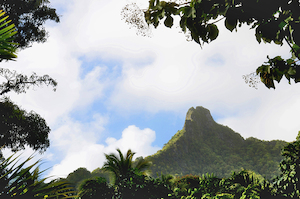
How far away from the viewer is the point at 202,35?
177cm

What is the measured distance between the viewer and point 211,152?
81.6 m

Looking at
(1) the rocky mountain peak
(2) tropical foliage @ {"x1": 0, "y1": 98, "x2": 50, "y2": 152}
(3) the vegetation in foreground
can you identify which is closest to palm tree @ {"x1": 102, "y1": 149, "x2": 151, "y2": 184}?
(3) the vegetation in foreground

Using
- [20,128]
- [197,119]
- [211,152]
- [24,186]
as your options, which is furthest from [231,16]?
[197,119]

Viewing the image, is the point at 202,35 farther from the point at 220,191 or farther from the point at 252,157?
the point at 252,157

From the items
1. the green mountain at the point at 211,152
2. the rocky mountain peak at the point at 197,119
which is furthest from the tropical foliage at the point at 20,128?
the rocky mountain peak at the point at 197,119

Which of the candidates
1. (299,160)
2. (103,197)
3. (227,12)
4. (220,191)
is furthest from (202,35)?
(103,197)

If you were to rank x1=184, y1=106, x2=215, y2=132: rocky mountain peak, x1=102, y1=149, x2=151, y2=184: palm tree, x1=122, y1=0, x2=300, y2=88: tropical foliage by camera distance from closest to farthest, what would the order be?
x1=122, y1=0, x2=300, y2=88: tropical foliage, x1=102, y1=149, x2=151, y2=184: palm tree, x1=184, y1=106, x2=215, y2=132: rocky mountain peak

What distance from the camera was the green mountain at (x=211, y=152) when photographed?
69.9 meters

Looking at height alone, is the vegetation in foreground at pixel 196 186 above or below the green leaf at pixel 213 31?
below

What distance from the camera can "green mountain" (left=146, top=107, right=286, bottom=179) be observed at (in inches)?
2753

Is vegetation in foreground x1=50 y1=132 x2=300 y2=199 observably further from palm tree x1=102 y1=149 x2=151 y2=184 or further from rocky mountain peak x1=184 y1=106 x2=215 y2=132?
rocky mountain peak x1=184 y1=106 x2=215 y2=132

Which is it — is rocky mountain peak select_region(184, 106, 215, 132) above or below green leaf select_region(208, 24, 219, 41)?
above

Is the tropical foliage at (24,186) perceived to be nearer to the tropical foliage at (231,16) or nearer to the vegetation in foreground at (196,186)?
the tropical foliage at (231,16)

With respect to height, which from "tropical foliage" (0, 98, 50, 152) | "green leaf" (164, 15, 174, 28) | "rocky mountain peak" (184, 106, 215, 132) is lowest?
"green leaf" (164, 15, 174, 28)
